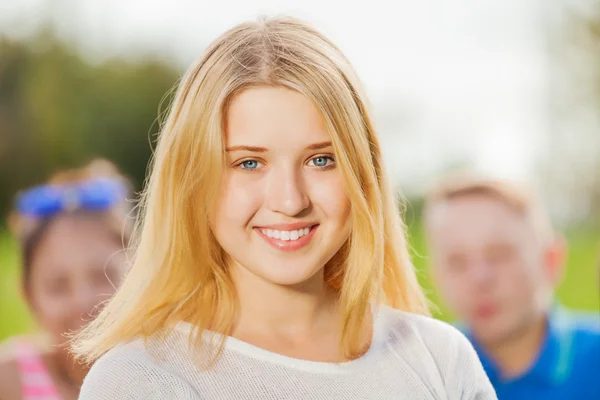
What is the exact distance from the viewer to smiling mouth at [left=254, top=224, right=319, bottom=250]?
4.65ft

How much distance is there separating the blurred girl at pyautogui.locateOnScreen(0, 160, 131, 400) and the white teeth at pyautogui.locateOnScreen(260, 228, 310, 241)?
1.41m

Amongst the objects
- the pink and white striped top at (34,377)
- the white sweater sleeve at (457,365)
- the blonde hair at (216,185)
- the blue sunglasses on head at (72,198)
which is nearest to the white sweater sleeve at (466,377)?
the white sweater sleeve at (457,365)

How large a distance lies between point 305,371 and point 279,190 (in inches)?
12.0

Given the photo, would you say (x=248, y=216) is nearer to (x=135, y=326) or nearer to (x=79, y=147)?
(x=135, y=326)

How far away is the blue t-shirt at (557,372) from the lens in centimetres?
280

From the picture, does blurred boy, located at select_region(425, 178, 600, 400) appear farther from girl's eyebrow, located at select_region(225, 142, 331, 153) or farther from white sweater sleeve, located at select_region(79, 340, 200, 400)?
white sweater sleeve, located at select_region(79, 340, 200, 400)

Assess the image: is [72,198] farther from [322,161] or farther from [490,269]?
[322,161]

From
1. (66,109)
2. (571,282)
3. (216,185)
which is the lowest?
(571,282)

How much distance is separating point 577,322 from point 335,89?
1.91m

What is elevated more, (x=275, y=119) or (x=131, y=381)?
(x=275, y=119)

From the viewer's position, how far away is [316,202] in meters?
1.43

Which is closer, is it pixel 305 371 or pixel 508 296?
pixel 305 371

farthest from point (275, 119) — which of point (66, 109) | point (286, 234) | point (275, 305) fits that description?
point (66, 109)

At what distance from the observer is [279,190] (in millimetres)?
1391
